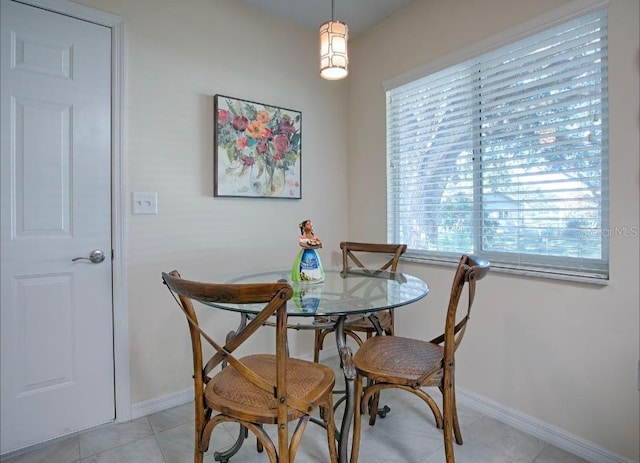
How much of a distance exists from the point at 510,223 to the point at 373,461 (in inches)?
54.2

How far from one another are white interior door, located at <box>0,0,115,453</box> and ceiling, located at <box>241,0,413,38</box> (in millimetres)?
1098

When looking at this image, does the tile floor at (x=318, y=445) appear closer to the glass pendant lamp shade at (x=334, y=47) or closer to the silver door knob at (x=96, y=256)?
the silver door knob at (x=96, y=256)

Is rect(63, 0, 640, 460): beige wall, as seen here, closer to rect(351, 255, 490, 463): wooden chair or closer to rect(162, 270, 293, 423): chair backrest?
rect(351, 255, 490, 463): wooden chair

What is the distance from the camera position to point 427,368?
1503 millimetres

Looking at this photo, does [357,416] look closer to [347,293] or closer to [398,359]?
[398,359]

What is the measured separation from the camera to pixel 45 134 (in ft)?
5.79

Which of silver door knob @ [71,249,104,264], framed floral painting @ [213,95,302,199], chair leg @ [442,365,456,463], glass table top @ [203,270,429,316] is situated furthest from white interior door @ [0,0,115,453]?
chair leg @ [442,365,456,463]

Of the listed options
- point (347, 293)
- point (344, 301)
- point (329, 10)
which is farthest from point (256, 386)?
point (329, 10)

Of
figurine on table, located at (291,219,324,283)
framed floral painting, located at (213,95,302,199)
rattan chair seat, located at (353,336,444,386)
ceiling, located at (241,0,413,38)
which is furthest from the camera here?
ceiling, located at (241,0,413,38)

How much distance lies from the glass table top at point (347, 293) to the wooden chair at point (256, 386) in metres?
0.14

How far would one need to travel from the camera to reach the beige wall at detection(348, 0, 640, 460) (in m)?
1.50

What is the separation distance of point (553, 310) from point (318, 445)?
132 centimetres

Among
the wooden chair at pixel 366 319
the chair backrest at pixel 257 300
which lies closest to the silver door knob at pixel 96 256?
the chair backrest at pixel 257 300

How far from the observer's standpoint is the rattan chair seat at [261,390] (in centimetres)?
118
